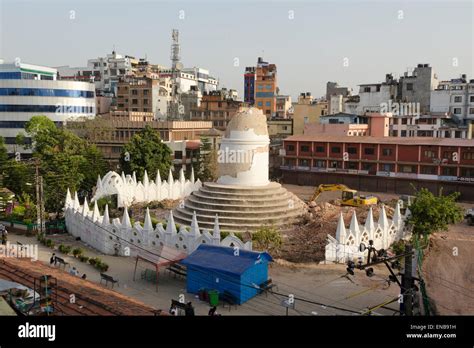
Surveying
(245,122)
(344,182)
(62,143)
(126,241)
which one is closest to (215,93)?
(344,182)

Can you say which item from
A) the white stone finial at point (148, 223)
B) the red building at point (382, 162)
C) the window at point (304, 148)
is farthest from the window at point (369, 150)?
the white stone finial at point (148, 223)

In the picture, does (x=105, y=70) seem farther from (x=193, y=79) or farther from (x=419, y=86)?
(x=419, y=86)

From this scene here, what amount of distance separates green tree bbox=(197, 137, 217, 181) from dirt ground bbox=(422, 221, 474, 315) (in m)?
23.6

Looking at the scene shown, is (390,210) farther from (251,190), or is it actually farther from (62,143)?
(62,143)

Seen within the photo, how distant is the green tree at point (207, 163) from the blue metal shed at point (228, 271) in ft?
91.5

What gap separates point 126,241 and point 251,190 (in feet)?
26.9

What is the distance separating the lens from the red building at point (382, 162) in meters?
47.9

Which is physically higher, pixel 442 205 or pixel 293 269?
pixel 442 205

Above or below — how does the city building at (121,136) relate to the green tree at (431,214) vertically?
above

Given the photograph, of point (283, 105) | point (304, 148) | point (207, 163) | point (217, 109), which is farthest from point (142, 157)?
point (283, 105)

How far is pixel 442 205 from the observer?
2631 centimetres

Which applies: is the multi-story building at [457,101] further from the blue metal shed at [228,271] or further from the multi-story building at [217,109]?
the blue metal shed at [228,271]

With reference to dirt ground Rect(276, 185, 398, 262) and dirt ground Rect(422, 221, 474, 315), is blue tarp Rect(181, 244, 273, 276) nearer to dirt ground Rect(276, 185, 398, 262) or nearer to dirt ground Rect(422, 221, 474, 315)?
dirt ground Rect(276, 185, 398, 262)
